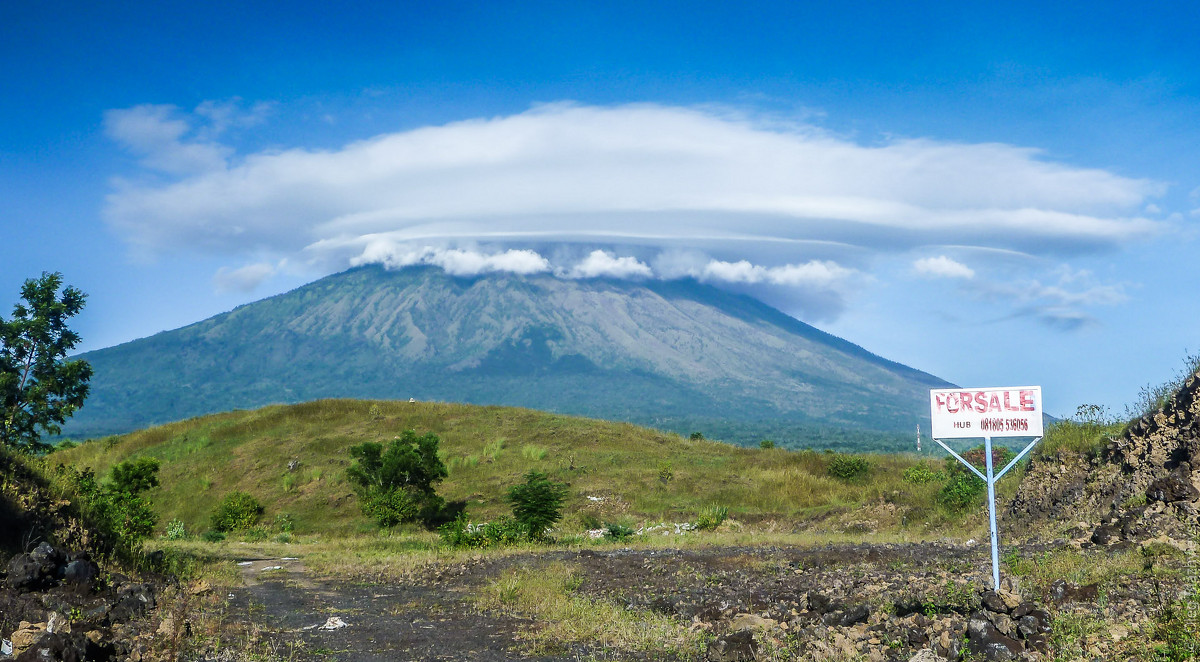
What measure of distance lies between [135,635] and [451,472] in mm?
29726

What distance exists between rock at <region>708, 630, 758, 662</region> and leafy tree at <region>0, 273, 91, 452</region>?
2347 cm

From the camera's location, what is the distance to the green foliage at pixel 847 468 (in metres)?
38.1

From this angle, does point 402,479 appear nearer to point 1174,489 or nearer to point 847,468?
point 847,468

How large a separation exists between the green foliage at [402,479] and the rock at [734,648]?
2477 cm

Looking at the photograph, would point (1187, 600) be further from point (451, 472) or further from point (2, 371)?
point (451, 472)

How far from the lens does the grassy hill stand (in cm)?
3494

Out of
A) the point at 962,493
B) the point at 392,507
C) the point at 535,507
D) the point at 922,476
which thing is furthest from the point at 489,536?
the point at 922,476

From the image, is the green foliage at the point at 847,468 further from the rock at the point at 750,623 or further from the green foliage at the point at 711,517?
the rock at the point at 750,623

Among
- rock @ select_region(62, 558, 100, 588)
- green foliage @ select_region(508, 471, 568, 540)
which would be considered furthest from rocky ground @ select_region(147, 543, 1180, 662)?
green foliage @ select_region(508, 471, 568, 540)

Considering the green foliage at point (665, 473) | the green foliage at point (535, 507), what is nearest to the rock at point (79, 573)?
the green foliage at point (535, 507)

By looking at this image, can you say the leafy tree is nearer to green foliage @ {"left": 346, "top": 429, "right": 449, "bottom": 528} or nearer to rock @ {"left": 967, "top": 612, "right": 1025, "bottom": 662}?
green foliage @ {"left": 346, "top": 429, "right": 449, "bottom": 528}

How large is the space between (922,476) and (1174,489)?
764 inches

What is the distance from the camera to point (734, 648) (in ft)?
34.0

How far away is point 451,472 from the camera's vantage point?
4069 cm
